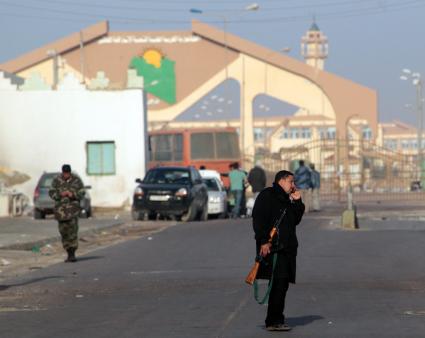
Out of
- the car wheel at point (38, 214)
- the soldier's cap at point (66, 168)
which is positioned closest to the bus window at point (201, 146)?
the car wheel at point (38, 214)

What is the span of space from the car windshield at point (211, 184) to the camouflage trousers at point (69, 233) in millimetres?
19712

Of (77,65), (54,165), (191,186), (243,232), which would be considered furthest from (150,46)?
(243,232)

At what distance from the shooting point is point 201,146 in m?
61.8

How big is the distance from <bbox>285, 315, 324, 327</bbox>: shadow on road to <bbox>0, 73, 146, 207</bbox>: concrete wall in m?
35.3

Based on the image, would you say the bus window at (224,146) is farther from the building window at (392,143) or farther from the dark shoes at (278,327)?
the building window at (392,143)

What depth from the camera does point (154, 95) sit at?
98.5m

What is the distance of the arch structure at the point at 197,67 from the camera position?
93.2 meters

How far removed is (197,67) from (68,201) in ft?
241

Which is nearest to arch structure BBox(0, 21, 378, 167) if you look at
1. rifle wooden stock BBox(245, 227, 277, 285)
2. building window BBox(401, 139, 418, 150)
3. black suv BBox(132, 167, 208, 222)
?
black suv BBox(132, 167, 208, 222)

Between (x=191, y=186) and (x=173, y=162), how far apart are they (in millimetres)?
22010

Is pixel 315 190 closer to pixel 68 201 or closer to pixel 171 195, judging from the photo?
pixel 171 195

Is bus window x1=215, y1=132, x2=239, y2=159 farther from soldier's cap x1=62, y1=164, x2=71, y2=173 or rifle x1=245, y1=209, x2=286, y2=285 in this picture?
rifle x1=245, y1=209, x2=286, y2=285

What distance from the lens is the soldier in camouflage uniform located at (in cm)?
2341

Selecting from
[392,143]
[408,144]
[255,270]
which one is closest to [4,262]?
[255,270]
